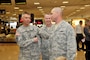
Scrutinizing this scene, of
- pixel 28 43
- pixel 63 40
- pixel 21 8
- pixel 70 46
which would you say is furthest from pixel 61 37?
pixel 21 8

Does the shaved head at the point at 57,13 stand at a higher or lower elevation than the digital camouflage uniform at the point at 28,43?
higher

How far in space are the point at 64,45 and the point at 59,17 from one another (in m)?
0.46

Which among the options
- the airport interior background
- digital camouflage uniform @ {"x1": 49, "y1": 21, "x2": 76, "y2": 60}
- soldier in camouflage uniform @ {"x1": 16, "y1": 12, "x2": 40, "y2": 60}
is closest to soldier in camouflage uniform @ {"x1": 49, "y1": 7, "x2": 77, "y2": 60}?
digital camouflage uniform @ {"x1": 49, "y1": 21, "x2": 76, "y2": 60}

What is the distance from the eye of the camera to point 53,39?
3.99 meters

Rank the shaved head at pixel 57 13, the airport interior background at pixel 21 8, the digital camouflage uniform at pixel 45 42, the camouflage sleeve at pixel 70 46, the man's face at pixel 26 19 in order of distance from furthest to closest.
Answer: the airport interior background at pixel 21 8, the digital camouflage uniform at pixel 45 42, the man's face at pixel 26 19, the shaved head at pixel 57 13, the camouflage sleeve at pixel 70 46

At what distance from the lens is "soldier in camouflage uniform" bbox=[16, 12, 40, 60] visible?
4.58m

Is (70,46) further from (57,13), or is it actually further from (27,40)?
(27,40)

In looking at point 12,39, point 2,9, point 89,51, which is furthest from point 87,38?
point 2,9

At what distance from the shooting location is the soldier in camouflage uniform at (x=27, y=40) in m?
4.58

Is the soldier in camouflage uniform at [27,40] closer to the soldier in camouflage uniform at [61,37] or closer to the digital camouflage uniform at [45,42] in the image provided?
the digital camouflage uniform at [45,42]

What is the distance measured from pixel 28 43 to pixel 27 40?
2.6 inches

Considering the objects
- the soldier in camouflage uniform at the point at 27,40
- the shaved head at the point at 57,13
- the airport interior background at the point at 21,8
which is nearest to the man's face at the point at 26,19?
the soldier in camouflage uniform at the point at 27,40

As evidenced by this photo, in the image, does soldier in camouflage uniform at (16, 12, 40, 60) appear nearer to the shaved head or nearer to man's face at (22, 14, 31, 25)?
man's face at (22, 14, 31, 25)

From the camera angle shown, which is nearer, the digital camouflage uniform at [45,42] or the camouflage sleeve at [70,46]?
the camouflage sleeve at [70,46]
